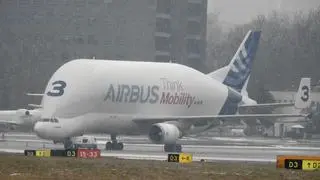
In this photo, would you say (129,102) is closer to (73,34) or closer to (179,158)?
(179,158)

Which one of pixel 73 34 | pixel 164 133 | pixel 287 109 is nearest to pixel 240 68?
pixel 164 133

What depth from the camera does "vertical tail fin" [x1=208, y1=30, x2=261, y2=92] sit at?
7944 centimetres

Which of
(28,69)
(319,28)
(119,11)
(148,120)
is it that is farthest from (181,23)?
(148,120)

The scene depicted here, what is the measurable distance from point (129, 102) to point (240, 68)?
14.1 meters

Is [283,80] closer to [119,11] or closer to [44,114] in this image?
[119,11]

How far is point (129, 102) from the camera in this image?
2734 inches

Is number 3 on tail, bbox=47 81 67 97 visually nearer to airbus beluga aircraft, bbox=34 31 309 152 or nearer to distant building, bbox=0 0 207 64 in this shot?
airbus beluga aircraft, bbox=34 31 309 152

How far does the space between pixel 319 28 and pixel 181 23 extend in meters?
28.2

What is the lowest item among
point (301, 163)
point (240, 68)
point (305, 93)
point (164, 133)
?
point (164, 133)

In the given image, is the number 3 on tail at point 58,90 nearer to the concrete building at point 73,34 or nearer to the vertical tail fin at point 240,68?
the vertical tail fin at point 240,68

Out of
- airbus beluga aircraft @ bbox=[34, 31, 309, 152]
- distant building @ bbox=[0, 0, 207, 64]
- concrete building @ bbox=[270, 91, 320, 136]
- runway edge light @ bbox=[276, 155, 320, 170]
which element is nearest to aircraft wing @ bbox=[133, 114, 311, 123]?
airbus beluga aircraft @ bbox=[34, 31, 309, 152]

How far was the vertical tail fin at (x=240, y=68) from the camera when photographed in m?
79.4

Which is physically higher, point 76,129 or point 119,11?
point 119,11

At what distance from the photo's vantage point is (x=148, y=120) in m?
70.2
